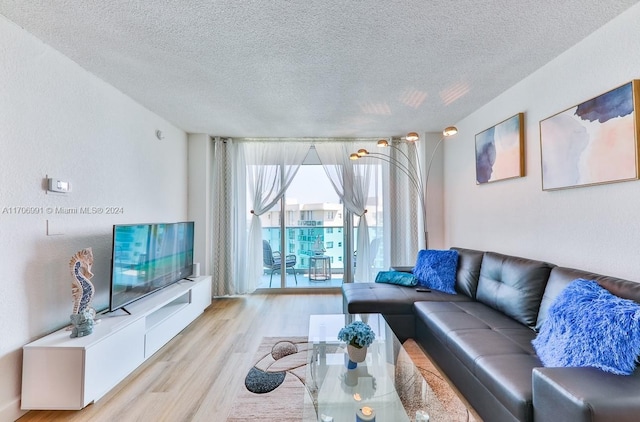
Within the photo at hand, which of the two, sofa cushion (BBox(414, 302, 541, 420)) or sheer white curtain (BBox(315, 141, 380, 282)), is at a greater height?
sheer white curtain (BBox(315, 141, 380, 282))

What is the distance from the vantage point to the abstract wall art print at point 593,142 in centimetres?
170

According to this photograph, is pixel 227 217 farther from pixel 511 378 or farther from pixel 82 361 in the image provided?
pixel 511 378

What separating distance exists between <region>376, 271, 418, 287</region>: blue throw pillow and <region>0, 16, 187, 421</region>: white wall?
277 centimetres

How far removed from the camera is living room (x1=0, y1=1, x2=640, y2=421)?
68.9 inches

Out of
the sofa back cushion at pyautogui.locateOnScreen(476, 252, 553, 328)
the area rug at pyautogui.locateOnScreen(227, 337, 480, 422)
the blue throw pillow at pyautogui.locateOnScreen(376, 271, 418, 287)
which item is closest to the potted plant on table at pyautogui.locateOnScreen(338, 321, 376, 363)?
the area rug at pyautogui.locateOnScreen(227, 337, 480, 422)

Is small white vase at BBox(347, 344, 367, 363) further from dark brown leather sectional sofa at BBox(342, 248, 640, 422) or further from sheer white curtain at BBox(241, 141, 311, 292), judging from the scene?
sheer white curtain at BBox(241, 141, 311, 292)

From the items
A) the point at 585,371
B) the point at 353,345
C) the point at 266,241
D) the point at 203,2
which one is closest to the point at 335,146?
the point at 266,241

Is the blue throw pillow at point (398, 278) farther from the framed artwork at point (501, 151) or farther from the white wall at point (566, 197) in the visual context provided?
the framed artwork at point (501, 151)

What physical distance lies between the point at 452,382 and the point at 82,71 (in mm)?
3770

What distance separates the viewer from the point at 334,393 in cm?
153

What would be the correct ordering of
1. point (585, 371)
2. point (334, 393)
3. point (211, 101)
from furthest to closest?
point (211, 101) < point (334, 393) < point (585, 371)

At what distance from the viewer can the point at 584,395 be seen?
3.47ft

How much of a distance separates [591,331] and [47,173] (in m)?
3.40

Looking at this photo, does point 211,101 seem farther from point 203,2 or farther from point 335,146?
point 335,146
